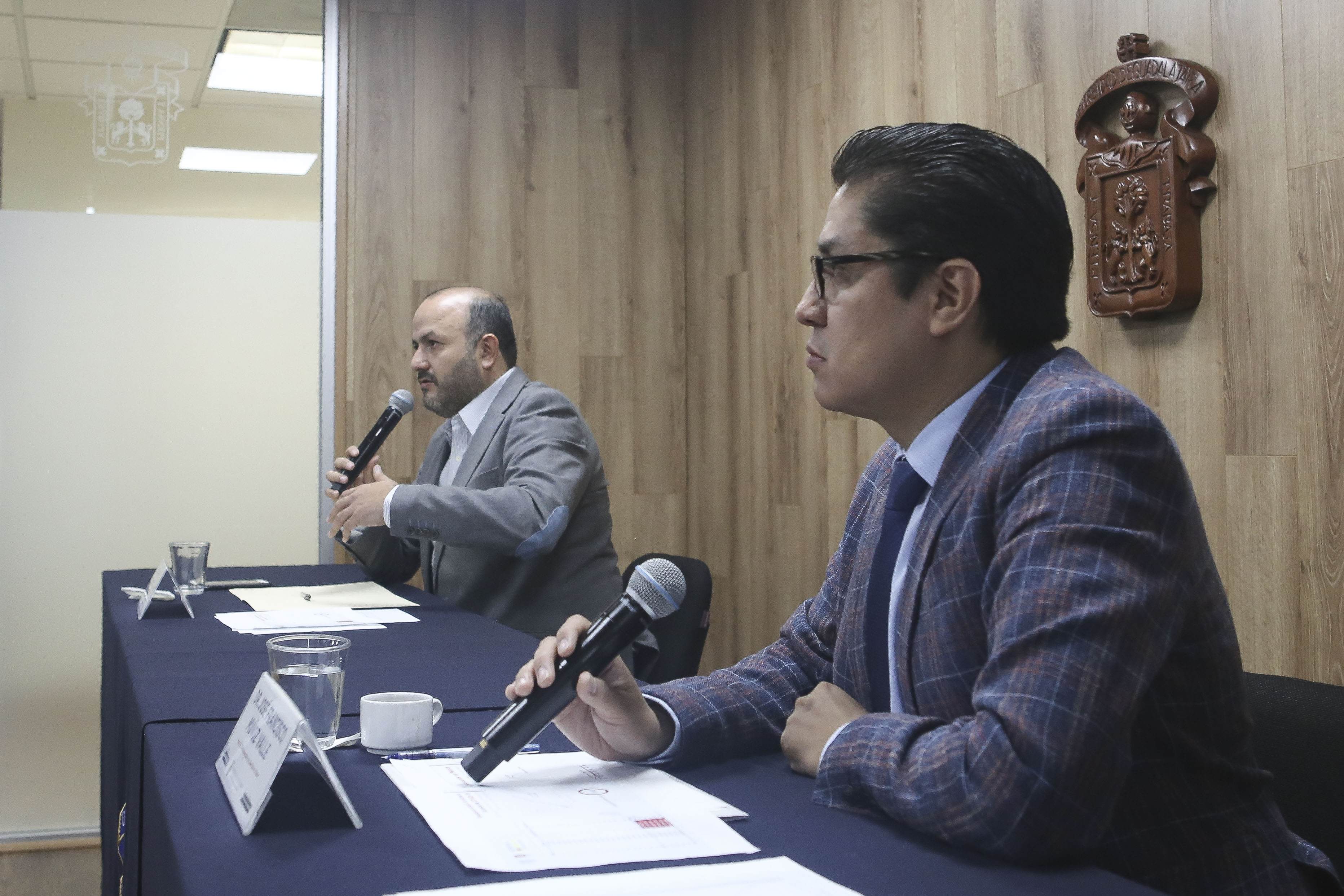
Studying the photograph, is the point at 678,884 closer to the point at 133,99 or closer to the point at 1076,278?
the point at 1076,278

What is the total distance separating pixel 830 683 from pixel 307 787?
0.50 meters

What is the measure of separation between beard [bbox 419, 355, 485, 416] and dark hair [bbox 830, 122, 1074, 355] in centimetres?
212

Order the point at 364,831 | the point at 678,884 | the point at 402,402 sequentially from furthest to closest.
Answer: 1. the point at 402,402
2. the point at 364,831
3. the point at 678,884

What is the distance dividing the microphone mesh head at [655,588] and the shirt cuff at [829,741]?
7.2 inches

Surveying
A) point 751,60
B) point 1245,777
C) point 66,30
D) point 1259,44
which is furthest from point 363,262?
point 1245,777

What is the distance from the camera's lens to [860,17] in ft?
11.2

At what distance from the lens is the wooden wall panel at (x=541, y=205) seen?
4.13 meters

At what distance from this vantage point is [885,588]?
123cm

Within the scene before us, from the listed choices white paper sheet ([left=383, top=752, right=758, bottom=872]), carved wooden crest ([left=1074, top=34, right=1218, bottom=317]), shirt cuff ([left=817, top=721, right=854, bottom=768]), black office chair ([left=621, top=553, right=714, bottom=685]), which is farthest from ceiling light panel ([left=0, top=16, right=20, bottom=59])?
shirt cuff ([left=817, top=721, right=854, bottom=768])

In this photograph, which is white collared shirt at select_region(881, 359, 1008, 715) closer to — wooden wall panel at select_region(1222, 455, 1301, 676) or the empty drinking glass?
wooden wall panel at select_region(1222, 455, 1301, 676)

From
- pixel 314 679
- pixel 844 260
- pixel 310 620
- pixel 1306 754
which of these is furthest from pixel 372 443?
pixel 1306 754

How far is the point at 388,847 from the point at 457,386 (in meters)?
2.43

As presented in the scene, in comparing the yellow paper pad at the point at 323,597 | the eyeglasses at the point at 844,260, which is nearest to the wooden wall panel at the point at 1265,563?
the eyeglasses at the point at 844,260

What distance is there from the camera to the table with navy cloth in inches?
32.7
